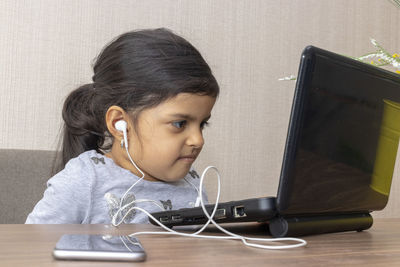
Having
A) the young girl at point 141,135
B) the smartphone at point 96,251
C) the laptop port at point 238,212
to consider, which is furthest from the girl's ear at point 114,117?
the smartphone at point 96,251

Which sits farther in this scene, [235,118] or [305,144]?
[235,118]

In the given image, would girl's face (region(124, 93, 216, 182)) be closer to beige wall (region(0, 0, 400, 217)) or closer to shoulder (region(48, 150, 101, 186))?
shoulder (region(48, 150, 101, 186))

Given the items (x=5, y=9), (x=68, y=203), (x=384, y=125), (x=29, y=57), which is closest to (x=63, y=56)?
(x=29, y=57)

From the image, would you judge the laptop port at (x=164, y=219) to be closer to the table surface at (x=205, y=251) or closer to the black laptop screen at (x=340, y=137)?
the table surface at (x=205, y=251)

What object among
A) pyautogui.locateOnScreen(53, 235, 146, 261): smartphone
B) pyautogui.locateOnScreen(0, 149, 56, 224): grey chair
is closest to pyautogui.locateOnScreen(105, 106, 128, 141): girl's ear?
pyautogui.locateOnScreen(0, 149, 56, 224): grey chair

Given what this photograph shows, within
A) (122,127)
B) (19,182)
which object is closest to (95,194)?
(122,127)

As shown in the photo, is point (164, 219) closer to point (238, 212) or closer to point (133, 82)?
point (238, 212)

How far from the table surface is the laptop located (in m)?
0.06

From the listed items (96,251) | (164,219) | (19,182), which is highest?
(96,251)

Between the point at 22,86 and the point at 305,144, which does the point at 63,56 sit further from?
the point at 305,144

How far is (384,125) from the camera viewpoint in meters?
0.85

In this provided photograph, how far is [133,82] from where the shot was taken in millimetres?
1297

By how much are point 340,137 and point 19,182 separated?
93 cm

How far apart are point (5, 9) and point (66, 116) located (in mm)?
441
